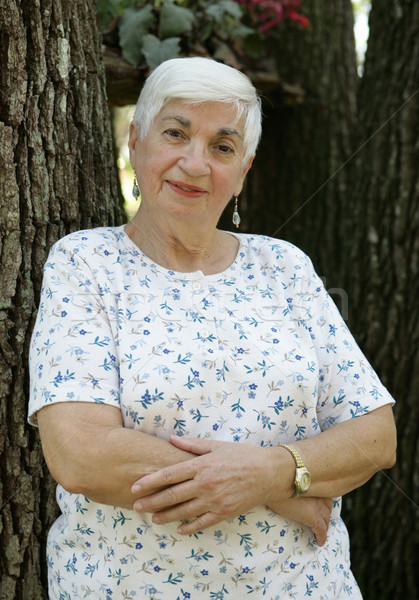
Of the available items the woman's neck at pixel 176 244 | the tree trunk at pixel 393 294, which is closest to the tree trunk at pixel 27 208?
the woman's neck at pixel 176 244

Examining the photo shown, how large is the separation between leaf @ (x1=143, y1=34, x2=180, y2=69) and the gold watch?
1.93 metres

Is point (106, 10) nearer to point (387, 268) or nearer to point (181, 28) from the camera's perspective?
point (181, 28)

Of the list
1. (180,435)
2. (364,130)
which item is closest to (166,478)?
(180,435)

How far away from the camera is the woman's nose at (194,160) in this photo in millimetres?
1926

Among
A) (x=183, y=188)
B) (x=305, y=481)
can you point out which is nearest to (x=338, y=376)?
(x=305, y=481)

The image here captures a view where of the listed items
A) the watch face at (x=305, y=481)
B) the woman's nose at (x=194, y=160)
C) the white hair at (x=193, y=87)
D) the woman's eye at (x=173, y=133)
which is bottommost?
the watch face at (x=305, y=481)

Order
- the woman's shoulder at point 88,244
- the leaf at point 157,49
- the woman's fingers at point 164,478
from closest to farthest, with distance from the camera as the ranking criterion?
the woman's fingers at point 164,478, the woman's shoulder at point 88,244, the leaf at point 157,49

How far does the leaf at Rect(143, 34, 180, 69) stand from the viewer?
291 cm

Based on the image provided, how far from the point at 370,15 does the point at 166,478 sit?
2721 mm

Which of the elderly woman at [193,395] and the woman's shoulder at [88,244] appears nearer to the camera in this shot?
the elderly woman at [193,395]

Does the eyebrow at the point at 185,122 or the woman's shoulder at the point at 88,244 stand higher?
the eyebrow at the point at 185,122

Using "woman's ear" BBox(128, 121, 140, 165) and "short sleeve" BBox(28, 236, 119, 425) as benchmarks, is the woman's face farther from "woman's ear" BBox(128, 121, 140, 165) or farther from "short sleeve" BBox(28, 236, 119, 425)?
"short sleeve" BBox(28, 236, 119, 425)

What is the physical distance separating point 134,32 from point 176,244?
1.40 m

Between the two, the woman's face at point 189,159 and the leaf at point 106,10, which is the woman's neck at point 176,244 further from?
the leaf at point 106,10
